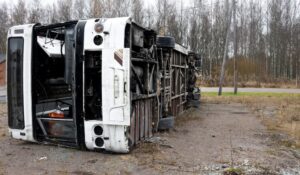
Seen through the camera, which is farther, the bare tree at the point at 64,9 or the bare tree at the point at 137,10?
the bare tree at the point at 64,9

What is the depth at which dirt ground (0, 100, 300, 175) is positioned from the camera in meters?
4.44

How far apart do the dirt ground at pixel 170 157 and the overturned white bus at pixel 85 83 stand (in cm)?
24

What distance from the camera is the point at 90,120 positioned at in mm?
5035

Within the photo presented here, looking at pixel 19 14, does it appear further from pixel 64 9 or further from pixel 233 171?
→ pixel 233 171

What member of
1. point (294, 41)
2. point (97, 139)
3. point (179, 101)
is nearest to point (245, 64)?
point (294, 41)

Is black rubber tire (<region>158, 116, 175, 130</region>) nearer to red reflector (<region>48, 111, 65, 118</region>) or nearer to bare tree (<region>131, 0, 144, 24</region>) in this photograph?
red reflector (<region>48, 111, 65, 118</region>)

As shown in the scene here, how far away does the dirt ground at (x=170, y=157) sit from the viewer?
4.44m

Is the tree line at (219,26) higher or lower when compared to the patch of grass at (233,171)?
higher

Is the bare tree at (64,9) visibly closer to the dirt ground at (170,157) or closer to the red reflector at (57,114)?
the dirt ground at (170,157)

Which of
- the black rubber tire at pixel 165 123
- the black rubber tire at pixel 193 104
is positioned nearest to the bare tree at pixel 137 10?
the black rubber tire at pixel 193 104

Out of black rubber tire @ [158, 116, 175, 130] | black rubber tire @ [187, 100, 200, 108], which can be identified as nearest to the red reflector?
black rubber tire @ [158, 116, 175, 130]

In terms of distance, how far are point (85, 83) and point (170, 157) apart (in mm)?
1709

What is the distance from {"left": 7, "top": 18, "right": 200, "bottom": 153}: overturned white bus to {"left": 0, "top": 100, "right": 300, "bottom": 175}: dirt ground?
24 cm

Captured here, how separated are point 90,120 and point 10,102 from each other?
160 cm
